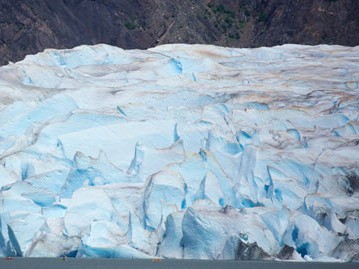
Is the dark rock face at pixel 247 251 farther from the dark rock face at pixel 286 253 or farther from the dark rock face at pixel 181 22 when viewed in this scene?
the dark rock face at pixel 181 22

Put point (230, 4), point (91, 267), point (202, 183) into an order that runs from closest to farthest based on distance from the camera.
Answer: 1. point (91, 267)
2. point (202, 183)
3. point (230, 4)

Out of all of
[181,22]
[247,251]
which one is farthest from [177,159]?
[181,22]

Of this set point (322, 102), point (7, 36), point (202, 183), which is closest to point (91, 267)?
point (202, 183)

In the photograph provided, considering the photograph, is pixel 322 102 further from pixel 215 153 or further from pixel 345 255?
pixel 345 255

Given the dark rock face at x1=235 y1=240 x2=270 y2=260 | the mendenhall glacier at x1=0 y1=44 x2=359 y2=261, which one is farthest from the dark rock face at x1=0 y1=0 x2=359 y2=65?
the dark rock face at x1=235 y1=240 x2=270 y2=260

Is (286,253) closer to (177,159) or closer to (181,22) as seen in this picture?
(177,159)

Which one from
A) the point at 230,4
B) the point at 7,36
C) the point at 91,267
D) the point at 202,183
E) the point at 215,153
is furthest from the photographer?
the point at 230,4

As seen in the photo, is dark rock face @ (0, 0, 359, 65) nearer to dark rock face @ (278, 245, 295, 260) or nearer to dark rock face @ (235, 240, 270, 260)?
dark rock face @ (278, 245, 295, 260)

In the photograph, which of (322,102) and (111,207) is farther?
(322,102)
